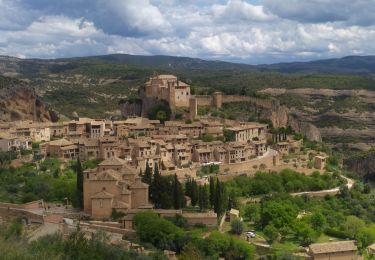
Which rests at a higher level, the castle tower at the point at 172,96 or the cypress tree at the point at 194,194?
the castle tower at the point at 172,96

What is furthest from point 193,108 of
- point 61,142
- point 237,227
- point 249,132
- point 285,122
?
point 237,227

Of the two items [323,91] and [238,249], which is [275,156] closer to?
[238,249]

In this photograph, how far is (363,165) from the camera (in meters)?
74.9

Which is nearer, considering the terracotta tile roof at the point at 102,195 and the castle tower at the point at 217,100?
the terracotta tile roof at the point at 102,195

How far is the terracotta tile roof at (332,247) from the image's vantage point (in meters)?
32.6

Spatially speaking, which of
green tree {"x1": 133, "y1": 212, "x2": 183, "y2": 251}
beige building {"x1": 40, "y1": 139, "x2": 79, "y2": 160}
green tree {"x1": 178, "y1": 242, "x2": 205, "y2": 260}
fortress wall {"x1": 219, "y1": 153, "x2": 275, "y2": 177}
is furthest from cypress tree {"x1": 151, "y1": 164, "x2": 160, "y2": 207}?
beige building {"x1": 40, "y1": 139, "x2": 79, "y2": 160}

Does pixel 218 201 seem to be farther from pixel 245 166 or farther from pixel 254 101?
pixel 254 101

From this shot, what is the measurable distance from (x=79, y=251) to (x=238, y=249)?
10.3 meters

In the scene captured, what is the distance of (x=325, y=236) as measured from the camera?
38.3 metres

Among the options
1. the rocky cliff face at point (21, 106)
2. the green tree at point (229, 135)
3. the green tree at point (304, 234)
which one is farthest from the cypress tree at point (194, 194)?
the rocky cliff face at point (21, 106)

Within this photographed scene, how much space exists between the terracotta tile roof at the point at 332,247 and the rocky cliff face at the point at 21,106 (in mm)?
41014

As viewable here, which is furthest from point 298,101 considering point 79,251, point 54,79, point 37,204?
point 79,251

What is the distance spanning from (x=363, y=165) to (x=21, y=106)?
4303 centimetres

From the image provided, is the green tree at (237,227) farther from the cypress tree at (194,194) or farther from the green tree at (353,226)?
the green tree at (353,226)
